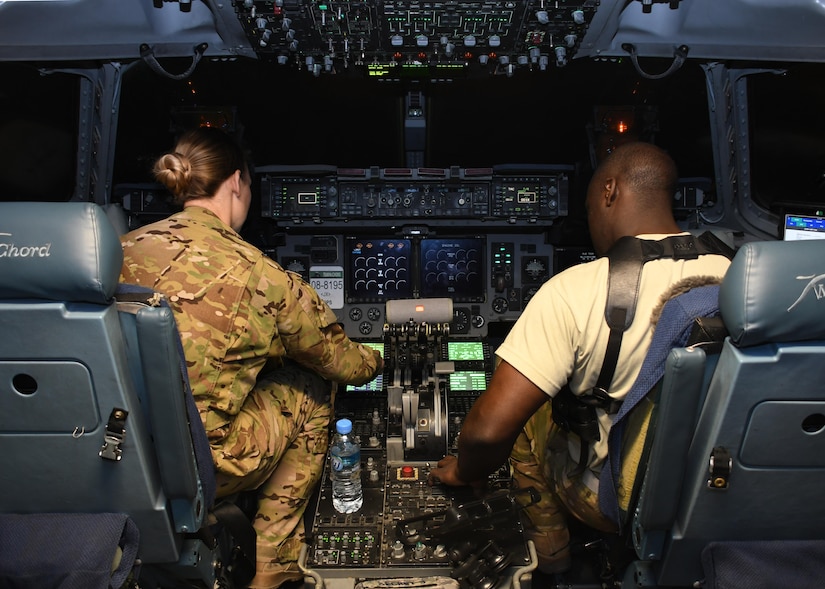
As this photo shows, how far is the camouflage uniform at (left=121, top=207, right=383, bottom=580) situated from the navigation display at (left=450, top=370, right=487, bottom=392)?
95 cm

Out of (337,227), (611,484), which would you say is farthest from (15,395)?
(337,227)

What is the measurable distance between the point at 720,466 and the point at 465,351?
6.76ft

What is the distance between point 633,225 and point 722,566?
1002 millimetres

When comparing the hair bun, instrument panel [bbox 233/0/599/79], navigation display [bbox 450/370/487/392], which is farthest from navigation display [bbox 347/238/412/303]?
the hair bun

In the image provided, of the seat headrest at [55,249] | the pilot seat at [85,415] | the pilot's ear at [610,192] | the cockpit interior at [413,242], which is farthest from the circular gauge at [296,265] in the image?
the seat headrest at [55,249]

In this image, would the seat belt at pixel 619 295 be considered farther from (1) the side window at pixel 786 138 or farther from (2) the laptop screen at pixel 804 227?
(1) the side window at pixel 786 138

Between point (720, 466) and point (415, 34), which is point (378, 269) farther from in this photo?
point (720, 466)

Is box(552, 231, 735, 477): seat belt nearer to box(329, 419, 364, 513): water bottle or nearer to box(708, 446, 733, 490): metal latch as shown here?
box(708, 446, 733, 490): metal latch

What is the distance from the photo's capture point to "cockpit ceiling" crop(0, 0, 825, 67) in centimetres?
256

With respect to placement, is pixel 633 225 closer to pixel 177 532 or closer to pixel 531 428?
pixel 531 428

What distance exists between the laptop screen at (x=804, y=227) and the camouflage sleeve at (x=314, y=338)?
2.22 metres

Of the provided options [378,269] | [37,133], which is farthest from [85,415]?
[37,133]

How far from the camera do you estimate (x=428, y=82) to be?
3352 millimetres

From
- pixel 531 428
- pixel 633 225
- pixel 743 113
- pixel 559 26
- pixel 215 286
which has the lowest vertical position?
pixel 531 428
